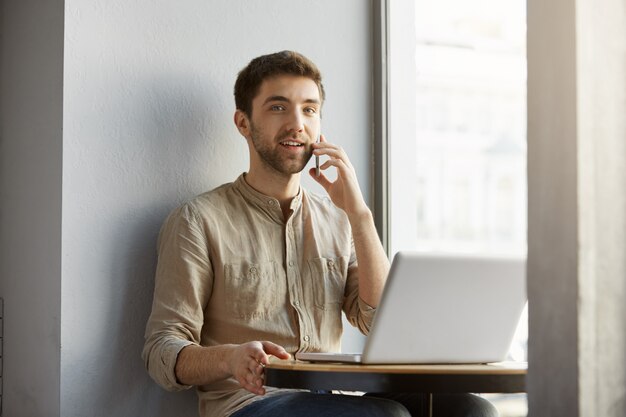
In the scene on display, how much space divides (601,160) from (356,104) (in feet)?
6.10

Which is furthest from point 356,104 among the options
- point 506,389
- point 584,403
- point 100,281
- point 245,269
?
point 584,403

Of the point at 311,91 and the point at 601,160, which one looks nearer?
the point at 601,160

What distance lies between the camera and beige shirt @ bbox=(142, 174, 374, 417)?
8.13 ft

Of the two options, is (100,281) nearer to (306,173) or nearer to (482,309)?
(306,173)

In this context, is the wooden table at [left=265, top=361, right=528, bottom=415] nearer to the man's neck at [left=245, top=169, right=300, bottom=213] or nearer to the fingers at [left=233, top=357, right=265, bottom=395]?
the fingers at [left=233, top=357, right=265, bottom=395]

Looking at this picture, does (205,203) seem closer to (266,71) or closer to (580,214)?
(266,71)

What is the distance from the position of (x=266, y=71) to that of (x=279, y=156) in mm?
254

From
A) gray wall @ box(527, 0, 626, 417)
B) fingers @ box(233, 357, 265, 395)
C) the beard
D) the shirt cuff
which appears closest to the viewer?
gray wall @ box(527, 0, 626, 417)

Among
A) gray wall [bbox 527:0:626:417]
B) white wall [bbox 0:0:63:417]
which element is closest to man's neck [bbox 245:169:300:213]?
white wall [bbox 0:0:63:417]

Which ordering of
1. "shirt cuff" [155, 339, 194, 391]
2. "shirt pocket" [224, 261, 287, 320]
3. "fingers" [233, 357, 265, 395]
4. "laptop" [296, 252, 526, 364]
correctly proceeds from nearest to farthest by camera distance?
"laptop" [296, 252, 526, 364]
"fingers" [233, 357, 265, 395]
"shirt cuff" [155, 339, 194, 391]
"shirt pocket" [224, 261, 287, 320]

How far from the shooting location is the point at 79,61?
8.75ft

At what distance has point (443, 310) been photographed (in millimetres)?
1885

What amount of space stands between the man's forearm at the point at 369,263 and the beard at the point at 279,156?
0.25 meters

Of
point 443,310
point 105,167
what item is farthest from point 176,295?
A: point 443,310
